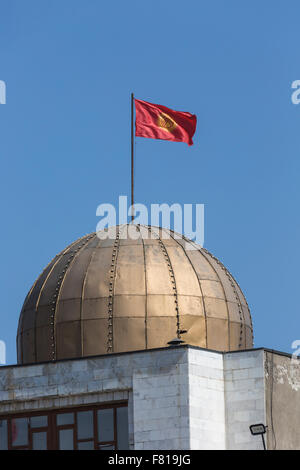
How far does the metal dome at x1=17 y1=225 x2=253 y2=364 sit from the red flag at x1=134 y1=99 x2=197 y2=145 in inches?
144

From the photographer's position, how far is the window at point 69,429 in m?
42.1

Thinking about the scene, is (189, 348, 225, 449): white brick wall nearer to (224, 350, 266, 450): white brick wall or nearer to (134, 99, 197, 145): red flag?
(224, 350, 266, 450): white brick wall

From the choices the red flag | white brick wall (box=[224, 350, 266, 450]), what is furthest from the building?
the red flag

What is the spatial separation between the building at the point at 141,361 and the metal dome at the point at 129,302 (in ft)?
0.14

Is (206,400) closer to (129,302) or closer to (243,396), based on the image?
(243,396)

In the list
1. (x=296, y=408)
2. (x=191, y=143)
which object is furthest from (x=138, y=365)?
(x=191, y=143)

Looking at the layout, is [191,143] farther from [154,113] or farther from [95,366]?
[95,366]

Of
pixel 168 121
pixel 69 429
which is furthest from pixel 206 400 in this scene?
pixel 168 121

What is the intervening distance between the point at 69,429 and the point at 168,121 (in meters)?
11.6

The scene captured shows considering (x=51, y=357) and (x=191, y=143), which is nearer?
(x=51, y=357)

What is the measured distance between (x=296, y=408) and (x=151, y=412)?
174 inches
